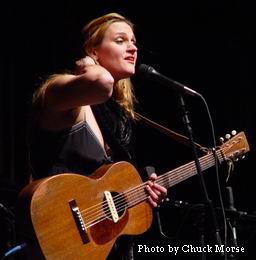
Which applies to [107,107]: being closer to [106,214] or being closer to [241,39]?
[106,214]

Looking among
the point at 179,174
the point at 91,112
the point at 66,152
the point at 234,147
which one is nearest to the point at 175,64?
the point at 234,147

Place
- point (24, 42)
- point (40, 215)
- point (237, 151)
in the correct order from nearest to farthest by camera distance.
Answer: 1. point (40, 215)
2. point (237, 151)
3. point (24, 42)

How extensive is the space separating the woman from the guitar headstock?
2.12ft

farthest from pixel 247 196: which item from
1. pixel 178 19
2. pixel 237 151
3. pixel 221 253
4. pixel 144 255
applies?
pixel 221 253

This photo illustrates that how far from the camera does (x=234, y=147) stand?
→ 120 inches

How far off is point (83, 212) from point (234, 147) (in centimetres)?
138

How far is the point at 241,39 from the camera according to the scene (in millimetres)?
4523

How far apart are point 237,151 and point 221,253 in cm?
116

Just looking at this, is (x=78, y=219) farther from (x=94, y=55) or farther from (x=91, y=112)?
(x=94, y=55)

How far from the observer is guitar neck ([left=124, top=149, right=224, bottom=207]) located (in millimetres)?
2338

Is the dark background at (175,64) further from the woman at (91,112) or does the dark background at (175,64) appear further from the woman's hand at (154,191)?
the woman's hand at (154,191)

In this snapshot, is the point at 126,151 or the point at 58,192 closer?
the point at 58,192

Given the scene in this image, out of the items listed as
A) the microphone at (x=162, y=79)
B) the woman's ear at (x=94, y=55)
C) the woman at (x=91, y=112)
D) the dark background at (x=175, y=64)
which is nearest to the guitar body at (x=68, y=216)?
the woman at (x=91, y=112)

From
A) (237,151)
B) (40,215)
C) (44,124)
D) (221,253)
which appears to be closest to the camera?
(40,215)
